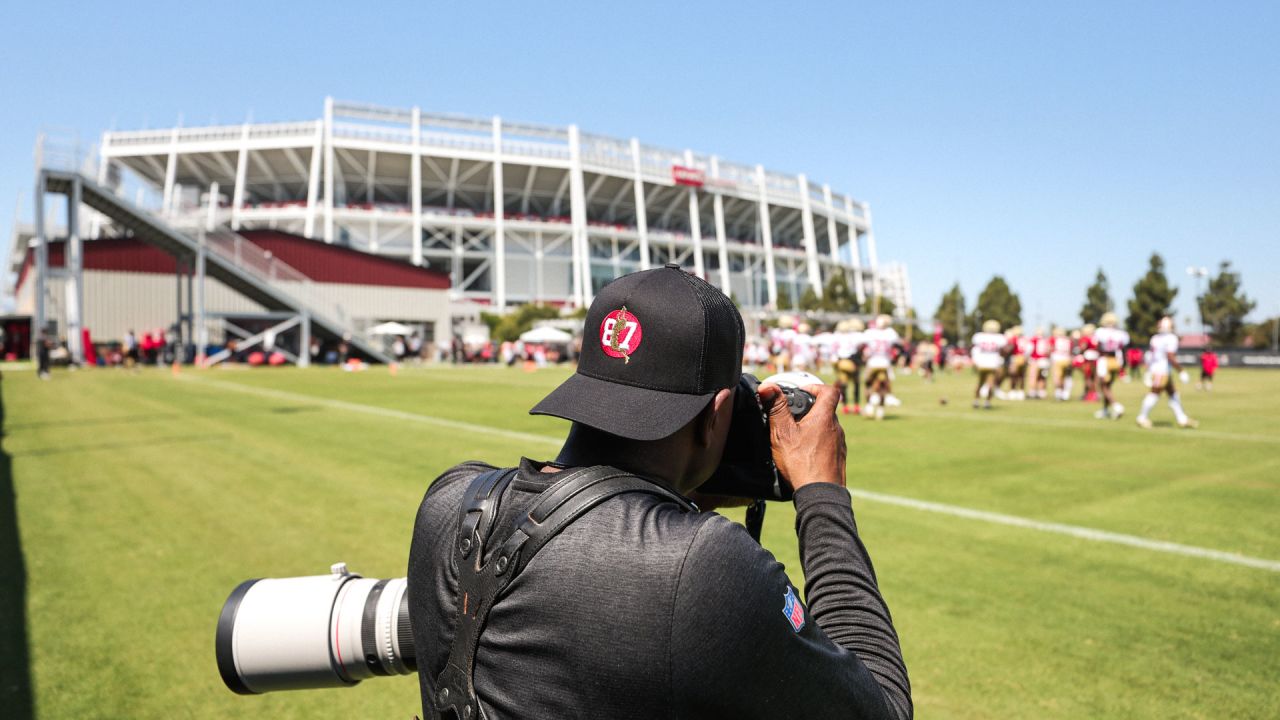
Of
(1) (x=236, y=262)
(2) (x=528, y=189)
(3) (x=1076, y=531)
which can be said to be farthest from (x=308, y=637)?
(2) (x=528, y=189)

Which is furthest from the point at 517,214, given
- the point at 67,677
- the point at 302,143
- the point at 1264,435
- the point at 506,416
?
the point at 67,677

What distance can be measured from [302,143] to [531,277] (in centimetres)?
2051

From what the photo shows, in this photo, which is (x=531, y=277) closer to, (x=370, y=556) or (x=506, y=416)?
(x=506, y=416)

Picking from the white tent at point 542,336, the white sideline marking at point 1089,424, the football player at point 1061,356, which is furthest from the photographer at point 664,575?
the white tent at point 542,336

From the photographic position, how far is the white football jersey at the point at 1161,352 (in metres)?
13.7

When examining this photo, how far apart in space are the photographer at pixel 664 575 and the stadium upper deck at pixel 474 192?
195ft

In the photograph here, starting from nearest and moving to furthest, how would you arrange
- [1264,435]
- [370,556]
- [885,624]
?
[885,624]
[370,556]
[1264,435]

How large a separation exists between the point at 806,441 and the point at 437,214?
68901mm

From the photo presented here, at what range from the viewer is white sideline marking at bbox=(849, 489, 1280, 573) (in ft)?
17.7

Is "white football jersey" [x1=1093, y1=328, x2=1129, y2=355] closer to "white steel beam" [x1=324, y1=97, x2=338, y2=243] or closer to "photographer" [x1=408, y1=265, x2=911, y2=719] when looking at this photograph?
"photographer" [x1=408, y1=265, x2=911, y2=719]

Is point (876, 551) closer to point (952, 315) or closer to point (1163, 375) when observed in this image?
point (1163, 375)

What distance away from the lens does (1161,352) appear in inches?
545

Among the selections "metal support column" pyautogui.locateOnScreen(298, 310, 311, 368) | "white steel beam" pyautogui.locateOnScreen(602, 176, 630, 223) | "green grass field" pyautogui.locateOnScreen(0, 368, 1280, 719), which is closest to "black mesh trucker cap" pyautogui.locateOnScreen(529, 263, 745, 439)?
"green grass field" pyautogui.locateOnScreen(0, 368, 1280, 719)

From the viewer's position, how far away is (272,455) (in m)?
9.66
